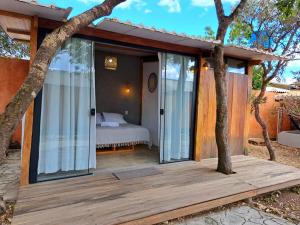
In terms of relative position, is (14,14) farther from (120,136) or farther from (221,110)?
(221,110)

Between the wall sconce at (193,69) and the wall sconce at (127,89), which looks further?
the wall sconce at (127,89)

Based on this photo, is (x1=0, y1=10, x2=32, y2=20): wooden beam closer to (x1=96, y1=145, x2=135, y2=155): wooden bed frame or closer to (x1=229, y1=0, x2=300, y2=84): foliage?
(x1=96, y1=145, x2=135, y2=155): wooden bed frame

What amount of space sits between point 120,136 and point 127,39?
2.68 meters

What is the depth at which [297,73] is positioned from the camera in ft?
35.7

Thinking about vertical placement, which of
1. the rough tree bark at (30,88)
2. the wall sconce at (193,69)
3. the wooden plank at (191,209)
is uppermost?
the wall sconce at (193,69)

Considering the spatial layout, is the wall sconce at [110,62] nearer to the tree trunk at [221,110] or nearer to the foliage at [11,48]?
the tree trunk at [221,110]

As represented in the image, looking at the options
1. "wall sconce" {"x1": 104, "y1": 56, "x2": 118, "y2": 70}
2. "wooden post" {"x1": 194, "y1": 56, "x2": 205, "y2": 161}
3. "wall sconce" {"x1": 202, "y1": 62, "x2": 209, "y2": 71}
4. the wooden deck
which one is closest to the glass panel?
"wall sconce" {"x1": 202, "y1": 62, "x2": 209, "y2": 71}

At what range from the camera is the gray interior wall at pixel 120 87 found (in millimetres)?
7202

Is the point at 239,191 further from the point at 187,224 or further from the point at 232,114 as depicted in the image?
the point at 232,114

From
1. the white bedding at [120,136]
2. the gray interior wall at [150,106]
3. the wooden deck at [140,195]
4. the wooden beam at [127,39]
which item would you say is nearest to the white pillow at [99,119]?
the white bedding at [120,136]

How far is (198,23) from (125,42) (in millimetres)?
9801

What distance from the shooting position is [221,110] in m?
4.66

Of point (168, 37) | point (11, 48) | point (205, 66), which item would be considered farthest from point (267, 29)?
point (11, 48)

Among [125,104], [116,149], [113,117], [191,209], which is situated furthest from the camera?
[125,104]
